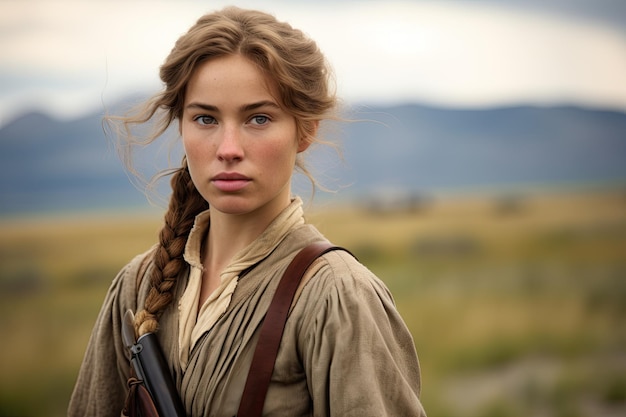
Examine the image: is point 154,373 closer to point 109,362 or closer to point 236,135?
point 109,362

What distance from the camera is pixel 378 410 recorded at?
1973mm

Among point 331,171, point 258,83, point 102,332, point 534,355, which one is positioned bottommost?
point 534,355

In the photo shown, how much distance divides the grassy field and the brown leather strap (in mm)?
6995

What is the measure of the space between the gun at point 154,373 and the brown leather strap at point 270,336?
0.25 m

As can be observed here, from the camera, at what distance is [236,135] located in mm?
2117

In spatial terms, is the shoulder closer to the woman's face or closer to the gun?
→ the woman's face

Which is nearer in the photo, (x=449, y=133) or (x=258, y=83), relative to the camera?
(x=258, y=83)

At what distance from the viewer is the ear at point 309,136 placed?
7.52ft

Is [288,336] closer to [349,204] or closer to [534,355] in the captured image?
[534,355]

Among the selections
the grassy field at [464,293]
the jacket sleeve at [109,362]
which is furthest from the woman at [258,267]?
the grassy field at [464,293]

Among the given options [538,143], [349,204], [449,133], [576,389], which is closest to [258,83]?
[576,389]

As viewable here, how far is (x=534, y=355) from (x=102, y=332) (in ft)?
31.9

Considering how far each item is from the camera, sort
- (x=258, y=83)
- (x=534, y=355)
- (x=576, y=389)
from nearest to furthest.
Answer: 1. (x=258, y=83)
2. (x=576, y=389)
3. (x=534, y=355)

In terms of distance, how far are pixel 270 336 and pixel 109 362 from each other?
74 cm
